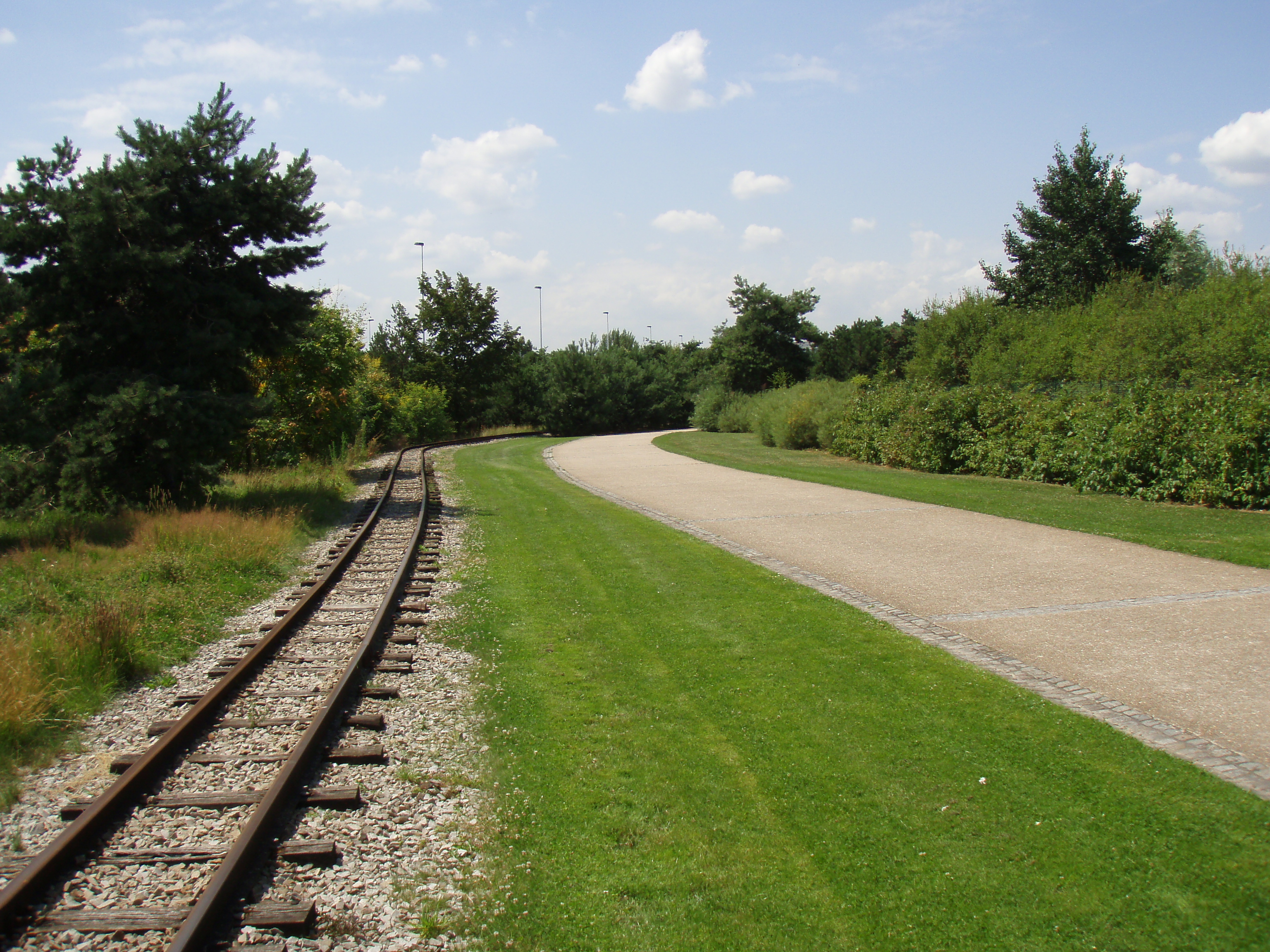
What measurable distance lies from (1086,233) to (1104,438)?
26.7 m

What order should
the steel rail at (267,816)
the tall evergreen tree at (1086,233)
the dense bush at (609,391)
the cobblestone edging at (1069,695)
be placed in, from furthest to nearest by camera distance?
the dense bush at (609,391) → the tall evergreen tree at (1086,233) → the cobblestone edging at (1069,695) → the steel rail at (267,816)

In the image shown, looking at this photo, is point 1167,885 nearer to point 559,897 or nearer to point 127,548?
point 559,897

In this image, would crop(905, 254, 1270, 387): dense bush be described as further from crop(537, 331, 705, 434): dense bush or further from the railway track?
crop(537, 331, 705, 434): dense bush

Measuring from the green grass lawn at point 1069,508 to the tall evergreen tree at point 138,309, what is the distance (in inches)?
517

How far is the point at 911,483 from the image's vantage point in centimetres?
1900

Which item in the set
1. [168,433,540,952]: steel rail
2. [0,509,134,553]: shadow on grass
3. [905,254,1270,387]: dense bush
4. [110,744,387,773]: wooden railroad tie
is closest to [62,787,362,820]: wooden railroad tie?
[168,433,540,952]: steel rail

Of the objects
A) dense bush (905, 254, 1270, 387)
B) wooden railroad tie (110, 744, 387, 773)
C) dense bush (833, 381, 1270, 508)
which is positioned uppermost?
dense bush (905, 254, 1270, 387)

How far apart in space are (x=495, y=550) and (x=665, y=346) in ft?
257

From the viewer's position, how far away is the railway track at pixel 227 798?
3.61 metres

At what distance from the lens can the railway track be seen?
3.61 metres

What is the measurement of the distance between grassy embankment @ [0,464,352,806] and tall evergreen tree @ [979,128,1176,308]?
116 ft

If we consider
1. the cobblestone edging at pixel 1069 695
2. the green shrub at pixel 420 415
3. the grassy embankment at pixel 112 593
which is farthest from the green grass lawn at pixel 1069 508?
the green shrub at pixel 420 415

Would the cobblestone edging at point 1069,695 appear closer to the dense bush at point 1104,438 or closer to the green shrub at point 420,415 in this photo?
the dense bush at point 1104,438

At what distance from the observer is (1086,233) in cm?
3831
